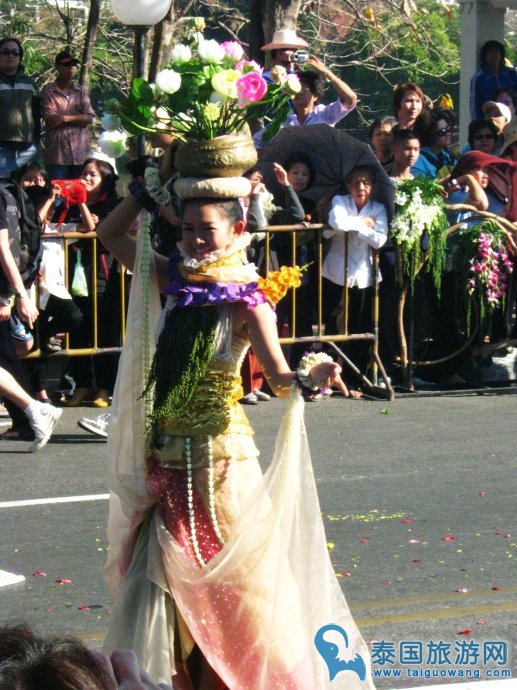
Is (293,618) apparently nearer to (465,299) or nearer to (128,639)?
(128,639)

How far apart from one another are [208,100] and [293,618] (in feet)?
5.61

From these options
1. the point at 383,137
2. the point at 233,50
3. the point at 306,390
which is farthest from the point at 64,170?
the point at 306,390

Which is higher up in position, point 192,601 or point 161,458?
point 161,458

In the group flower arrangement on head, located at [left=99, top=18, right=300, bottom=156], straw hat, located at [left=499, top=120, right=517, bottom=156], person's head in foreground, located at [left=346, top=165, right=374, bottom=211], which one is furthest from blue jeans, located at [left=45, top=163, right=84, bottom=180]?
flower arrangement on head, located at [left=99, top=18, right=300, bottom=156]

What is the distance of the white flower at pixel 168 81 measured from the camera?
4.32 metres

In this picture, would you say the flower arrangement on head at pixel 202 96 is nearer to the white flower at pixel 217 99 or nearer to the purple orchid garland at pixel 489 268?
the white flower at pixel 217 99

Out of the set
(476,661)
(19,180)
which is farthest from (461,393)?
(476,661)

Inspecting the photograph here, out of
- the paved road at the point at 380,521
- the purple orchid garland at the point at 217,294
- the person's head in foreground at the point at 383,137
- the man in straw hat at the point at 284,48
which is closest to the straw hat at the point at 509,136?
the person's head in foreground at the point at 383,137

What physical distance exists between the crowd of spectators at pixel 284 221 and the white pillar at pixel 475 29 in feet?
21.2

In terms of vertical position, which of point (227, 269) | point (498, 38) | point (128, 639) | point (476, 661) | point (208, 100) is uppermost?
point (498, 38)

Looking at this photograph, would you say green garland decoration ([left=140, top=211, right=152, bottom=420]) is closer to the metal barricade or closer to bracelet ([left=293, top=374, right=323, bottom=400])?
bracelet ([left=293, top=374, right=323, bottom=400])

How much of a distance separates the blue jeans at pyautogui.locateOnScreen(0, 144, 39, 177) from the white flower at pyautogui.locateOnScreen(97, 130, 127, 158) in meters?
7.30

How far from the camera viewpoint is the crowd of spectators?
9.51 meters

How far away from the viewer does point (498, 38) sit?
61.0ft
